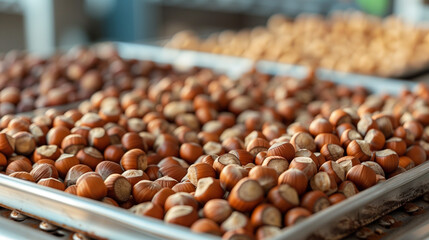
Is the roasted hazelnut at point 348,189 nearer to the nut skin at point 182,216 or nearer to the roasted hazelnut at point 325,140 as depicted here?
the roasted hazelnut at point 325,140

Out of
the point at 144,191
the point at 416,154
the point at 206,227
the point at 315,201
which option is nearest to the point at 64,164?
the point at 144,191

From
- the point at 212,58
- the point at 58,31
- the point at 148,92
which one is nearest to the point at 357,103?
the point at 148,92

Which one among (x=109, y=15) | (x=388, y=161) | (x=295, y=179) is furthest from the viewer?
(x=109, y=15)

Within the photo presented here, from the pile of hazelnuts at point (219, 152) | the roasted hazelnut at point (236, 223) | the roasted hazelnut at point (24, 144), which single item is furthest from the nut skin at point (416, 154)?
the roasted hazelnut at point (24, 144)

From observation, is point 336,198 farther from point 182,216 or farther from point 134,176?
point 134,176

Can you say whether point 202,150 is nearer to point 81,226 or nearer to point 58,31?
point 81,226

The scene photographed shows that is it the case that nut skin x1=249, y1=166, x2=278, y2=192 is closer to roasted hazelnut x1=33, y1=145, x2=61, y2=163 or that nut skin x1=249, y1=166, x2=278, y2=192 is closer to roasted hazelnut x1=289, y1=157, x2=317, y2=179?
roasted hazelnut x1=289, y1=157, x2=317, y2=179

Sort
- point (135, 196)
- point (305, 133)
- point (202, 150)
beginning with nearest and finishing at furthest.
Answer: point (135, 196)
point (305, 133)
point (202, 150)
